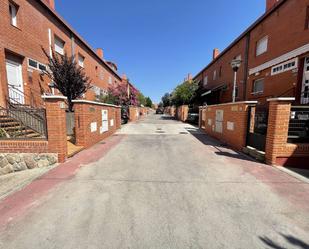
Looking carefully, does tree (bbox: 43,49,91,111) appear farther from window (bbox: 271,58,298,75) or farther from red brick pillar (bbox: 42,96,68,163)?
window (bbox: 271,58,298,75)

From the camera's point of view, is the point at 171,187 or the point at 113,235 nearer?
the point at 113,235

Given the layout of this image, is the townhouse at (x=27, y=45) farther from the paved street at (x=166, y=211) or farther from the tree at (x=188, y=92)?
the tree at (x=188, y=92)

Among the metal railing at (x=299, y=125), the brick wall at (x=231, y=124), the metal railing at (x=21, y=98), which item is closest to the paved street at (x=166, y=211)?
the metal railing at (x=299, y=125)

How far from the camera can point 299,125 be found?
520cm

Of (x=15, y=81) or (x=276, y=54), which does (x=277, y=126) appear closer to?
(x=276, y=54)

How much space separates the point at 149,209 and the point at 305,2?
1280 cm

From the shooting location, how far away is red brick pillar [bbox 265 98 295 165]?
15.8 feet

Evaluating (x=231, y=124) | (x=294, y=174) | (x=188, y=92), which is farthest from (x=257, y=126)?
(x=188, y=92)

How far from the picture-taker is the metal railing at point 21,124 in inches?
226

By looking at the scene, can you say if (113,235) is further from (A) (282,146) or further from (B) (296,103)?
(B) (296,103)

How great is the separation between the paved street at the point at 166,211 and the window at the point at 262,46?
11410 millimetres

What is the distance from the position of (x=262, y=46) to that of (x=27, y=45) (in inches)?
631

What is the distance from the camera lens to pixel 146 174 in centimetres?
439

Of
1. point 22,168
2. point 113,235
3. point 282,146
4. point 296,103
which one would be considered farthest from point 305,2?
point 22,168
